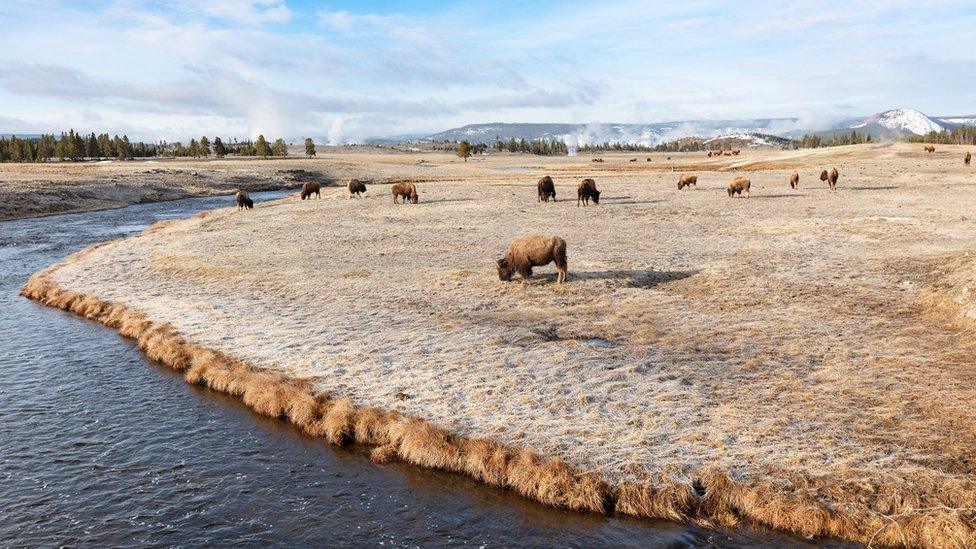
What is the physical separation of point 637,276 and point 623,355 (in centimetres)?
779

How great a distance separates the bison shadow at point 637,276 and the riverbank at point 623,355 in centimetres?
14

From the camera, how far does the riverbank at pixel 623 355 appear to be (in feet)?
33.5

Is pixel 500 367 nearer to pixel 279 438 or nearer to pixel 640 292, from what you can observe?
pixel 279 438

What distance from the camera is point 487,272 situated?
23750 millimetres

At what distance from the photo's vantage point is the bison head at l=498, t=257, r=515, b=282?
22141mm

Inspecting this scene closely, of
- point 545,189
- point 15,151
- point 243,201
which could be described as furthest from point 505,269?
point 15,151

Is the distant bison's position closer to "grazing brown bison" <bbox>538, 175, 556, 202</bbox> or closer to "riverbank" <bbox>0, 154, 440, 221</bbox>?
"riverbank" <bbox>0, 154, 440, 221</bbox>

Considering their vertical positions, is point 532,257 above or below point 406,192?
below

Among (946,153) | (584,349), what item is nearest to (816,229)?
(584,349)

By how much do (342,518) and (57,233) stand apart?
4302 cm

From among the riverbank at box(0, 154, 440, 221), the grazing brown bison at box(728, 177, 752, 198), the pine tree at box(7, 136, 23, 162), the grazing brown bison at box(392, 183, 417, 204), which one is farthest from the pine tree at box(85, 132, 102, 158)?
the grazing brown bison at box(728, 177, 752, 198)

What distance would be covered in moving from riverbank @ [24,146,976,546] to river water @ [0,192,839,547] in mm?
493

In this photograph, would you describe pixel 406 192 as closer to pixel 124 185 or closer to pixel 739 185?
pixel 739 185

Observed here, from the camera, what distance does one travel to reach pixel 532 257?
22062 millimetres
